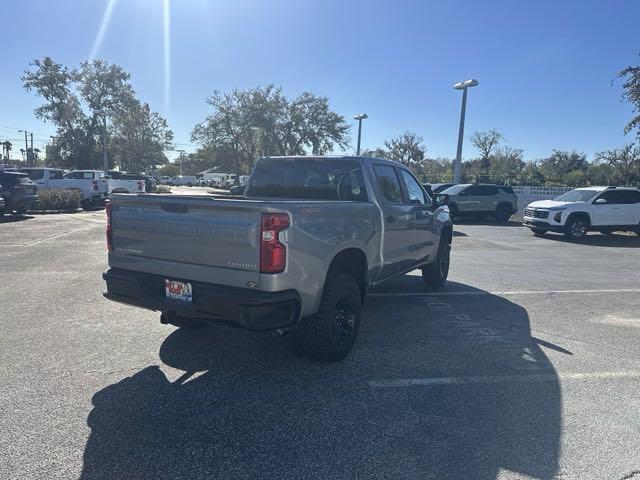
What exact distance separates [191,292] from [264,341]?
1399 mm

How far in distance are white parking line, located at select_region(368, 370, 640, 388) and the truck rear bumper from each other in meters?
1.05

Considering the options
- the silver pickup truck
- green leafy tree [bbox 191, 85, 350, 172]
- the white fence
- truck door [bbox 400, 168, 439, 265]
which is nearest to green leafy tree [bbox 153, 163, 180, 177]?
green leafy tree [bbox 191, 85, 350, 172]

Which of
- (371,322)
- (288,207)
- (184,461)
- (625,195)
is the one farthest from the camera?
(625,195)

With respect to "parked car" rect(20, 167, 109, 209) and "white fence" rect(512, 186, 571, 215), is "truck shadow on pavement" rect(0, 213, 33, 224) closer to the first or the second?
"parked car" rect(20, 167, 109, 209)

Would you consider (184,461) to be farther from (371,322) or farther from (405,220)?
(405,220)

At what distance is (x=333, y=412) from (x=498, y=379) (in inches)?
64.6

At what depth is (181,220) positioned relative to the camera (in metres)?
3.84

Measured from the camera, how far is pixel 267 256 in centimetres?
351

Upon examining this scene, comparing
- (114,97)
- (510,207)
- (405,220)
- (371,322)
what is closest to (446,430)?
(371,322)

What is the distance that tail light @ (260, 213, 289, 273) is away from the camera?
3.49 m

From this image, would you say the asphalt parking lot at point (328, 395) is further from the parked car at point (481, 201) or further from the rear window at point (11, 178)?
the parked car at point (481, 201)

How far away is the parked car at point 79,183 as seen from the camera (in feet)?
→ 71.4

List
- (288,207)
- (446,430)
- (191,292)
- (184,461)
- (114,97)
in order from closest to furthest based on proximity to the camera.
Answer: (184,461) → (446,430) → (288,207) → (191,292) → (114,97)

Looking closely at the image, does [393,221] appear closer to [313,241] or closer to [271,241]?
[313,241]
